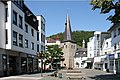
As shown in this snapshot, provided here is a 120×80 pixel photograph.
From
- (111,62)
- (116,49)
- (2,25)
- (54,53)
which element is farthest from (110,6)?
(54,53)

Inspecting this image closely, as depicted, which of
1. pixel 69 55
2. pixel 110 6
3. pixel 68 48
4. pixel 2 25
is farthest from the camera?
pixel 68 48

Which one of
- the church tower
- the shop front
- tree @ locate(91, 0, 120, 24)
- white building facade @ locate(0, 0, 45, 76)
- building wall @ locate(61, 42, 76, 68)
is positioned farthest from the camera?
the shop front

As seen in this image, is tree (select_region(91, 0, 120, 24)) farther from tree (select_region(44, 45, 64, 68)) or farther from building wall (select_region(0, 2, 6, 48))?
tree (select_region(44, 45, 64, 68))

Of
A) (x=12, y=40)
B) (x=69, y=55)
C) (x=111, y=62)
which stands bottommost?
(x=111, y=62)

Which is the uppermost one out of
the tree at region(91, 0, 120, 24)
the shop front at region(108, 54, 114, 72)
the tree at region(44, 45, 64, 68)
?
the tree at region(91, 0, 120, 24)

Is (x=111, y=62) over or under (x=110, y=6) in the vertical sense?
under

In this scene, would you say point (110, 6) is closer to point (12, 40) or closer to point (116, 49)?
point (12, 40)

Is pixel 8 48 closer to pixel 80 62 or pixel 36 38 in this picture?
pixel 36 38

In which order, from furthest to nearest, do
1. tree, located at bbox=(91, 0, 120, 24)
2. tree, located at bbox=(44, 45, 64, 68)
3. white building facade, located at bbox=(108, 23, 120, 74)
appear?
tree, located at bbox=(44, 45, 64, 68) → white building facade, located at bbox=(108, 23, 120, 74) → tree, located at bbox=(91, 0, 120, 24)

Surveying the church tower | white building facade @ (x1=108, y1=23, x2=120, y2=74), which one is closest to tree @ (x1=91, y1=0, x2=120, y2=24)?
the church tower

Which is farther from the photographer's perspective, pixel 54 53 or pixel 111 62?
pixel 54 53

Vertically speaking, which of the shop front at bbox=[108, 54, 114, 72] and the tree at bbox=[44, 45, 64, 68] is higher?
the tree at bbox=[44, 45, 64, 68]

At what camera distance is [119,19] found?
22.1 metres

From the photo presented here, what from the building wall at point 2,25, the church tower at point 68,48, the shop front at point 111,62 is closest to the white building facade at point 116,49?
the shop front at point 111,62
